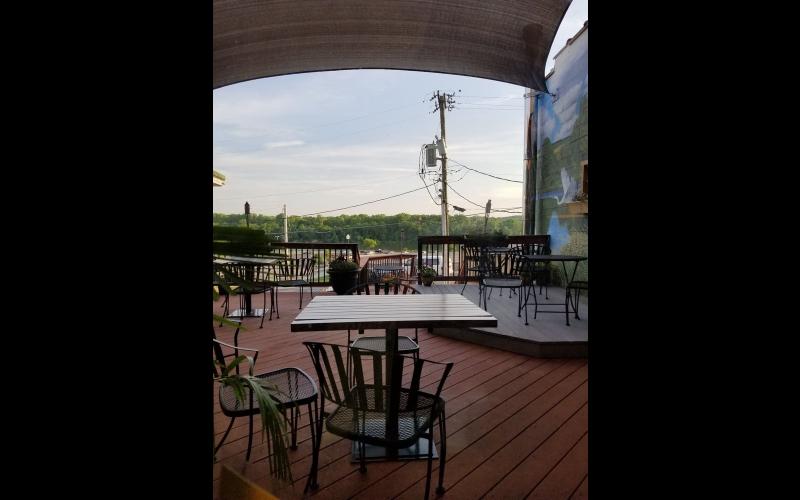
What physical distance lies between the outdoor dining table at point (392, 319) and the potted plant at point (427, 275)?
390 centimetres

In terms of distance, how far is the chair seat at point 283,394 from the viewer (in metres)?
1.94

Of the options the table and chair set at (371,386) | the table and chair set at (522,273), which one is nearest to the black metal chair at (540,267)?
the table and chair set at (522,273)

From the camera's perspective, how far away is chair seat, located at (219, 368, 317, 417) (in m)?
1.94

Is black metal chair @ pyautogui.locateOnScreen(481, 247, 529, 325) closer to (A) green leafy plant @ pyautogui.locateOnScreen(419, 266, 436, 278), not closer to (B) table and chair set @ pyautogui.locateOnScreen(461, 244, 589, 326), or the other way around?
(B) table and chair set @ pyautogui.locateOnScreen(461, 244, 589, 326)

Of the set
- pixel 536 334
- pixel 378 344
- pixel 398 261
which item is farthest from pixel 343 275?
pixel 398 261

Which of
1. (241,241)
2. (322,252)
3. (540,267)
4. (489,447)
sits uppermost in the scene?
(241,241)

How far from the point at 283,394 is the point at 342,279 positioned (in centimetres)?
371

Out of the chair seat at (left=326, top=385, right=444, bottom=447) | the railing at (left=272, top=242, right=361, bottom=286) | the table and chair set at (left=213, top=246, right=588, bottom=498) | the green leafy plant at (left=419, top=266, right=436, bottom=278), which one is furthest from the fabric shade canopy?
the railing at (left=272, top=242, right=361, bottom=286)

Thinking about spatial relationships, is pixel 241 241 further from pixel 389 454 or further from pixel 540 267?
pixel 540 267

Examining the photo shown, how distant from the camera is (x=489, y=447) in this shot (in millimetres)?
2363

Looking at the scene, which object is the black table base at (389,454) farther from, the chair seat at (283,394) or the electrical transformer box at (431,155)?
the electrical transformer box at (431,155)
